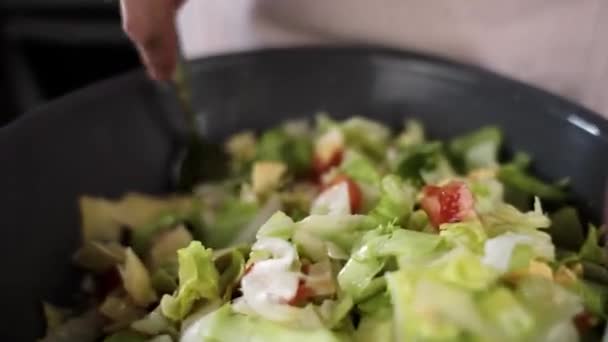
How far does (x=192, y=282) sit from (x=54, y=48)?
0.66 metres

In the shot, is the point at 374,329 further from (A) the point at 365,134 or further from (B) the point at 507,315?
(A) the point at 365,134

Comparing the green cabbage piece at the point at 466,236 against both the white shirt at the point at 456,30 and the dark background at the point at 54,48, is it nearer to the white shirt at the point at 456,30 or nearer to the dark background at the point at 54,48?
the white shirt at the point at 456,30

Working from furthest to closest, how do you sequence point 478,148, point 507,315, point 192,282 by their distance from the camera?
point 478,148
point 192,282
point 507,315

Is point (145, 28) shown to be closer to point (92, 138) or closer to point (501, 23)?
point (92, 138)

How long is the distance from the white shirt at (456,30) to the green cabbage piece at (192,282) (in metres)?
0.35

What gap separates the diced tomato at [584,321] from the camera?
1.89ft

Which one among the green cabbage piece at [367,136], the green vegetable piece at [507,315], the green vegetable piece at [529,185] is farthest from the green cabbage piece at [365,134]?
the green vegetable piece at [507,315]

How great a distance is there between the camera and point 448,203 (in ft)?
2.14

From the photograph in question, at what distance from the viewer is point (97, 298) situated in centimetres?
76

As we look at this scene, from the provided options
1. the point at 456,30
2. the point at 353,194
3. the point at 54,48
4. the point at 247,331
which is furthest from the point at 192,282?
the point at 54,48

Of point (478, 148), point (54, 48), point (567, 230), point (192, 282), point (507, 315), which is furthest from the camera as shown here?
point (54, 48)

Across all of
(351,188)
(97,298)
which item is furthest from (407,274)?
(97,298)

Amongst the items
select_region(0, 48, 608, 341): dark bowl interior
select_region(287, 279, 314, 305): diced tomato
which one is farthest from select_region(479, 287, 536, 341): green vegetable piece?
select_region(0, 48, 608, 341): dark bowl interior

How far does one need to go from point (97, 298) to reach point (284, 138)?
0.81 feet
